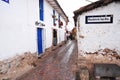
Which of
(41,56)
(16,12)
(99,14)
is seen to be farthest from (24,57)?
(99,14)

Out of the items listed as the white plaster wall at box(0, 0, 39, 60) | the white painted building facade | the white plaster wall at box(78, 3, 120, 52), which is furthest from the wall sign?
the white plaster wall at box(0, 0, 39, 60)

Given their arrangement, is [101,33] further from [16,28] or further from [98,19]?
[16,28]

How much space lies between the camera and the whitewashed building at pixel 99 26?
6051mm

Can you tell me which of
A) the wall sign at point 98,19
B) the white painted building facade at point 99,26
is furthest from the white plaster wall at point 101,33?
the wall sign at point 98,19

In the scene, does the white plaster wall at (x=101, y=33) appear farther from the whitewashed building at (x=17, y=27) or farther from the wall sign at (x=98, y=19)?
the whitewashed building at (x=17, y=27)

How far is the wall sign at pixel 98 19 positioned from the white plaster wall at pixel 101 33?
0.12m

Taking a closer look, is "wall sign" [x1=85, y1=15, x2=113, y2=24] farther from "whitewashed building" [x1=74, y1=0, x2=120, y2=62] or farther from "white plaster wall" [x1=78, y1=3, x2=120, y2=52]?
"white plaster wall" [x1=78, y1=3, x2=120, y2=52]

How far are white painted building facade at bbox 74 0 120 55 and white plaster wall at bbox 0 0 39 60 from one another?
287 cm

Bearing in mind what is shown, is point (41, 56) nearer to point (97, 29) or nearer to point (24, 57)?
point (24, 57)

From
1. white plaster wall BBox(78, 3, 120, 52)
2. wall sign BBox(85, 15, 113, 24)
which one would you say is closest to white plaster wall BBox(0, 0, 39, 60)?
white plaster wall BBox(78, 3, 120, 52)

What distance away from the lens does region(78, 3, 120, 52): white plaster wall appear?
6.06m

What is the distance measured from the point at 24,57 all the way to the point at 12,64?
4.53 ft

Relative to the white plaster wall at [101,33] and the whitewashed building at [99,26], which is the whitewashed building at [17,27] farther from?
the white plaster wall at [101,33]

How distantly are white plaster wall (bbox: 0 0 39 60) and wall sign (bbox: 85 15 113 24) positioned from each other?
3.27m
